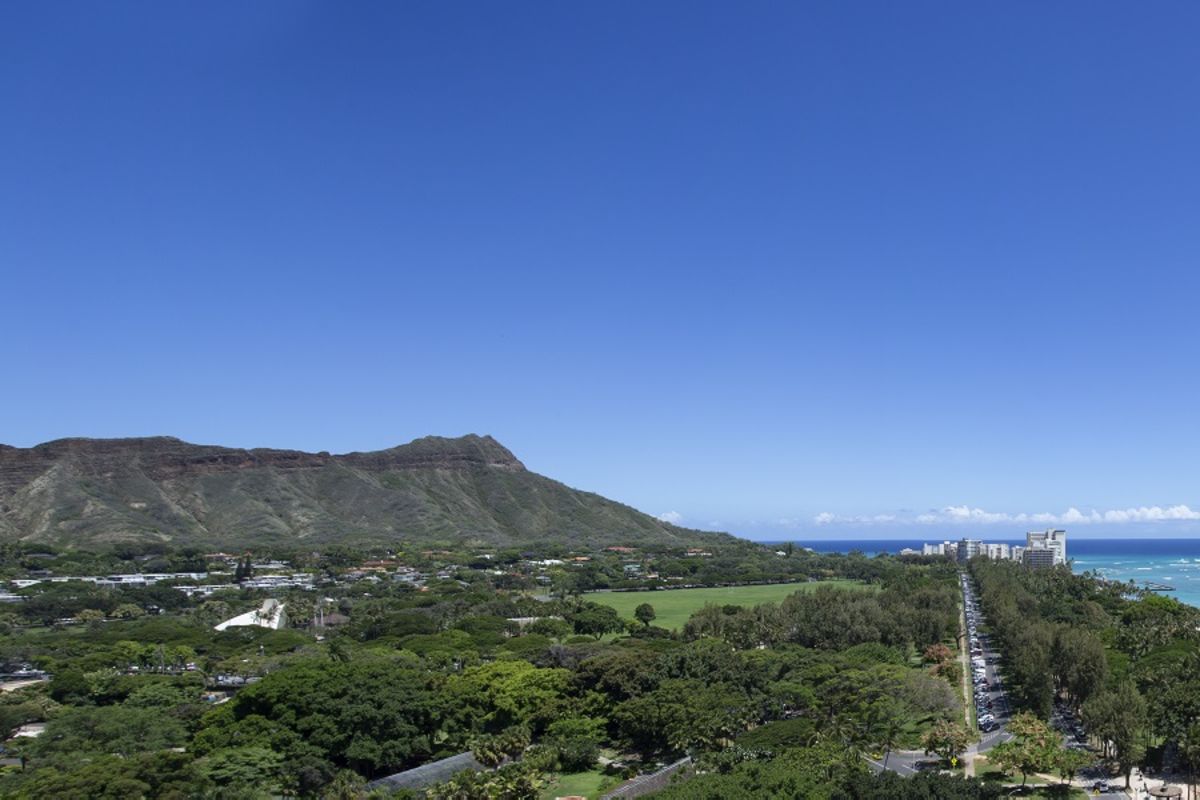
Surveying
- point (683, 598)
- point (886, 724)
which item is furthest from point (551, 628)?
point (683, 598)

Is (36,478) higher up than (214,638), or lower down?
higher up

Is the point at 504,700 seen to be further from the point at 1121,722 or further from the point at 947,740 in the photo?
the point at 1121,722

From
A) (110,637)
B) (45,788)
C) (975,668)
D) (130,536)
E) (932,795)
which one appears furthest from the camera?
(130,536)

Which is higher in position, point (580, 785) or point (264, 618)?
point (580, 785)

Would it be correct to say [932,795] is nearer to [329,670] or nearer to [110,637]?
[329,670]

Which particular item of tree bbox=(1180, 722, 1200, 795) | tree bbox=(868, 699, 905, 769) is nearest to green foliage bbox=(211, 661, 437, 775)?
tree bbox=(868, 699, 905, 769)

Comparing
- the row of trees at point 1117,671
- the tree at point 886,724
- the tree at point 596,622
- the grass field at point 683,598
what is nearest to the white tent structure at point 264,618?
the tree at point 596,622

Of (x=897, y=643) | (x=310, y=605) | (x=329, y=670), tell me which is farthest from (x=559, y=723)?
(x=310, y=605)
